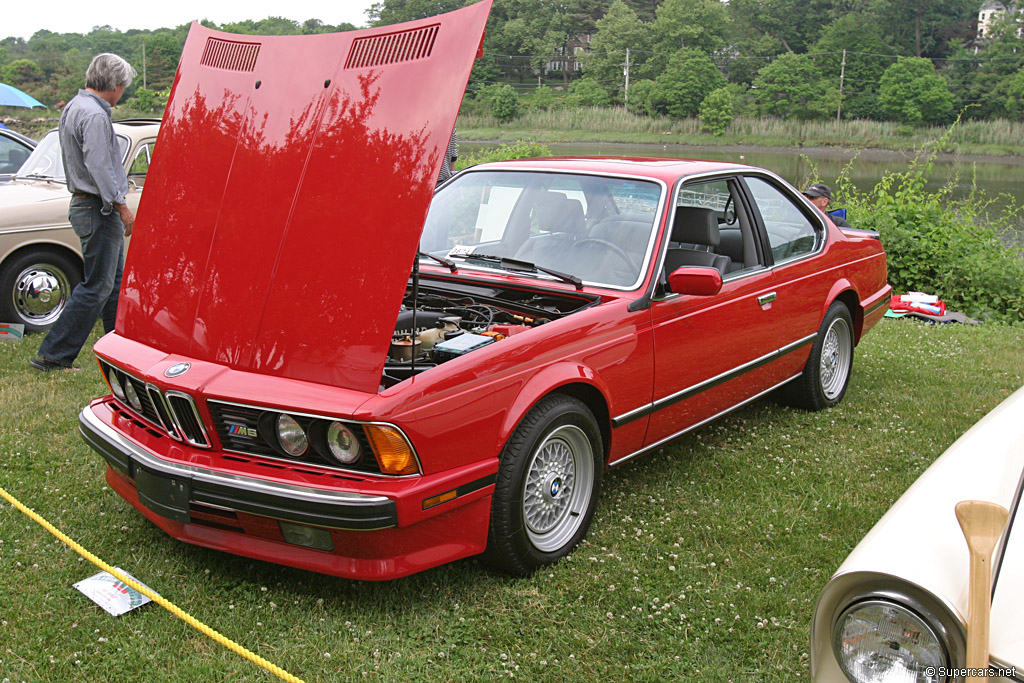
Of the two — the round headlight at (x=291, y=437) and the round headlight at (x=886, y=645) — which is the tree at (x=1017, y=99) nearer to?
the round headlight at (x=291, y=437)

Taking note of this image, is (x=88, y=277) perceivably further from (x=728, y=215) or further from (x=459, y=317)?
(x=728, y=215)

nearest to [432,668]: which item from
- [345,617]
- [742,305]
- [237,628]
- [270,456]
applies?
[345,617]

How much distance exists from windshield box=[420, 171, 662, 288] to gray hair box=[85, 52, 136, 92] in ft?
8.81

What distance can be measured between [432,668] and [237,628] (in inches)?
29.5

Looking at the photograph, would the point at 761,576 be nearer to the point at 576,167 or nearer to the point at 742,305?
the point at 742,305

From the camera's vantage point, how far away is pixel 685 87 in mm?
57594

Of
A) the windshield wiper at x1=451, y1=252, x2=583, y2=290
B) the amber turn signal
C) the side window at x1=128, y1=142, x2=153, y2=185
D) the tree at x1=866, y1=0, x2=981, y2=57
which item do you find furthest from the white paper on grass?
the tree at x1=866, y1=0, x2=981, y2=57

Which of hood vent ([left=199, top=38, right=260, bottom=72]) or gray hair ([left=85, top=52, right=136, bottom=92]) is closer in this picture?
hood vent ([left=199, top=38, right=260, bottom=72])

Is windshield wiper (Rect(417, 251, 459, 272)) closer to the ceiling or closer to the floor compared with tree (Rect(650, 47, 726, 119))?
closer to the floor

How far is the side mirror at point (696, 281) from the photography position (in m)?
3.78

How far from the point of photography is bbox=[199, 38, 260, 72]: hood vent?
141 inches

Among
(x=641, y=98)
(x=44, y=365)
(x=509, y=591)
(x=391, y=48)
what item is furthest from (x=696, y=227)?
(x=641, y=98)

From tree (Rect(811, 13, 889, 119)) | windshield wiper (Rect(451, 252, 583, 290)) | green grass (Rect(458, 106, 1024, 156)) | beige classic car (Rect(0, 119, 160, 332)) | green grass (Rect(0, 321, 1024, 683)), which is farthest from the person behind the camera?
tree (Rect(811, 13, 889, 119))

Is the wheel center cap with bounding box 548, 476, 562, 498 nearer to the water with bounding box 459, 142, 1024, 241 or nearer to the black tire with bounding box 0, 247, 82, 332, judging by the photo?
the black tire with bounding box 0, 247, 82, 332
